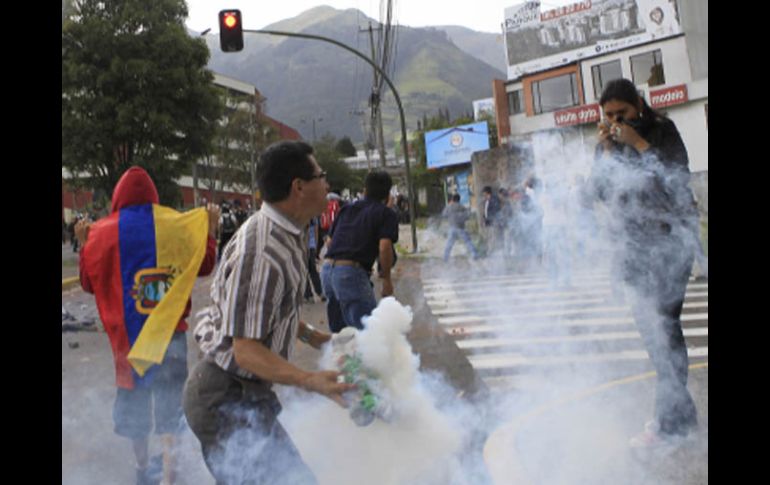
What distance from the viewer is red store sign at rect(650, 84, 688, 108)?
3006cm

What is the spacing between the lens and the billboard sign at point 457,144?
160 ft

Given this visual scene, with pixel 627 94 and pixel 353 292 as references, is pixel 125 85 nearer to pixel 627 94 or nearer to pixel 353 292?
pixel 353 292

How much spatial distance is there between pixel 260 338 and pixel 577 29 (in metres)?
50.7

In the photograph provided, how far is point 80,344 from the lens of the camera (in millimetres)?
7703

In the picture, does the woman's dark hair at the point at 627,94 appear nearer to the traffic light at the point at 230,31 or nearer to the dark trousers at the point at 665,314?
the dark trousers at the point at 665,314

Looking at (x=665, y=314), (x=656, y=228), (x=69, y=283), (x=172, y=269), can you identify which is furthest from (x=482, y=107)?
(x=172, y=269)

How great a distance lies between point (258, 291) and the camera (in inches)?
77.2

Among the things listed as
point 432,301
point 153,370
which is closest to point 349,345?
point 153,370

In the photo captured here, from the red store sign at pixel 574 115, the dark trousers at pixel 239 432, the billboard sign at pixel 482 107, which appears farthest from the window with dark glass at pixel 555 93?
the dark trousers at pixel 239 432

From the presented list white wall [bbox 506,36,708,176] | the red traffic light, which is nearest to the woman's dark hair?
the red traffic light
